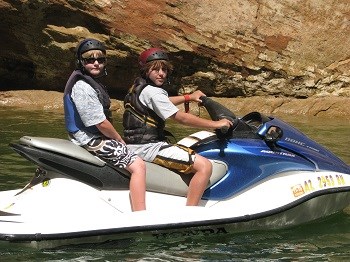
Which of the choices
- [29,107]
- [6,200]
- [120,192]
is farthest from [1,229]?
[29,107]

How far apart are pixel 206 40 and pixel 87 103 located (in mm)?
8089

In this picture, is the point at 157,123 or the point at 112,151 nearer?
the point at 112,151

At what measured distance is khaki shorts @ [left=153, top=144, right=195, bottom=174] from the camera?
17.3 ft

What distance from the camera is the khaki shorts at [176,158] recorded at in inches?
207

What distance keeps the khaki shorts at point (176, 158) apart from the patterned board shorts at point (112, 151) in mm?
242

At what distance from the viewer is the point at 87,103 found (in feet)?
16.6

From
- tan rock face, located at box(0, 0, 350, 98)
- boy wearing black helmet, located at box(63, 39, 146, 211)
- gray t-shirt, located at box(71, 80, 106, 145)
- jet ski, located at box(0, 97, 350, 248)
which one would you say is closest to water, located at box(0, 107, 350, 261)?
jet ski, located at box(0, 97, 350, 248)

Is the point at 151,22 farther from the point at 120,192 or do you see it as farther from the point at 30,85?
the point at 120,192

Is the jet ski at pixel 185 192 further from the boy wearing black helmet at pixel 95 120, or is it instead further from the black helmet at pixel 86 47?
the black helmet at pixel 86 47

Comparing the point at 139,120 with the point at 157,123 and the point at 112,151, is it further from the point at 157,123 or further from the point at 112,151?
the point at 112,151

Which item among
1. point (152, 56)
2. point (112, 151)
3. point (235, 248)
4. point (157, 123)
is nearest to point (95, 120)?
point (112, 151)

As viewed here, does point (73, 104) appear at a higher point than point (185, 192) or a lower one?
higher

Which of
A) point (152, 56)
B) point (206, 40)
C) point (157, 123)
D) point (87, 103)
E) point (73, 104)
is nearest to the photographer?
point (87, 103)

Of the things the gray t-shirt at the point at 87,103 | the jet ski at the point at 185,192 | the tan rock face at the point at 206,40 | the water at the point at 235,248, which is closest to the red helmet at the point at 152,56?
the gray t-shirt at the point at 87,103
